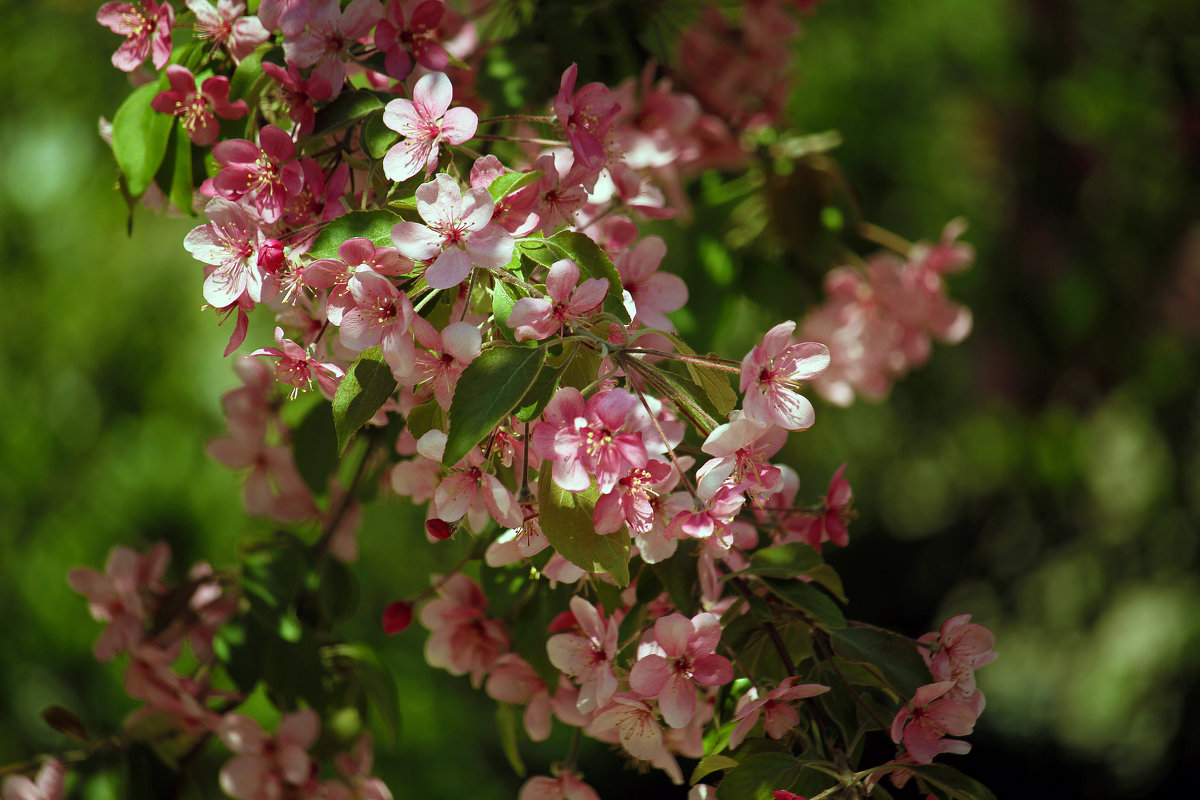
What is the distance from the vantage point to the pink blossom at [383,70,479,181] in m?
0.54

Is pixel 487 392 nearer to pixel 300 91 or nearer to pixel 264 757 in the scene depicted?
pixel 300 91

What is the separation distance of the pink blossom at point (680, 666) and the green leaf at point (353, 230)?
0.26 meters

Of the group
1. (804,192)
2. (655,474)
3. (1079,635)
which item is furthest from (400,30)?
(1079,635)

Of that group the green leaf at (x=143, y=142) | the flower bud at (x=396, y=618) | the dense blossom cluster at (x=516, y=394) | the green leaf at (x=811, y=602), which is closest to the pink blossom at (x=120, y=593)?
the dense blossom cluster at (x=516, y=394)

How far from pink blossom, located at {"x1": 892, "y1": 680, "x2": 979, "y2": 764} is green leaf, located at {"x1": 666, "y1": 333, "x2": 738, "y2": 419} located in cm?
19

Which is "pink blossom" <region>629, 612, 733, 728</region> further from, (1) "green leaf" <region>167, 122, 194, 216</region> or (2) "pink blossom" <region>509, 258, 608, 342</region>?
(1) "green leaf" <region>167, 122, 194, 216</region>

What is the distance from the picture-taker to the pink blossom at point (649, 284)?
2.14ft

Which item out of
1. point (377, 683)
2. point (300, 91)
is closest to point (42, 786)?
point (377, 683)

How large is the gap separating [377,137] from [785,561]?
350 millimetres

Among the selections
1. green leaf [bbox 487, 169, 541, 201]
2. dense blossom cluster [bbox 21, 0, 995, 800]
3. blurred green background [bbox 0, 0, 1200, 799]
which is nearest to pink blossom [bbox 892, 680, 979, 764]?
dense blossom cluster [bbox 21, 0, 995, 800]

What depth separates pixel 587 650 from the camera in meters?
0.59

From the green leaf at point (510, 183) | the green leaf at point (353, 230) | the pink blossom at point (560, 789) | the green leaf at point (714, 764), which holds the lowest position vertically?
the pink blossom at point (560, 789)

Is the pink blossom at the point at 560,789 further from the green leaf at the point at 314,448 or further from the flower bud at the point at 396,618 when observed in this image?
the green leaf at the point at 314,448

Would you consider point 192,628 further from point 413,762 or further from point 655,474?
point 413,762
